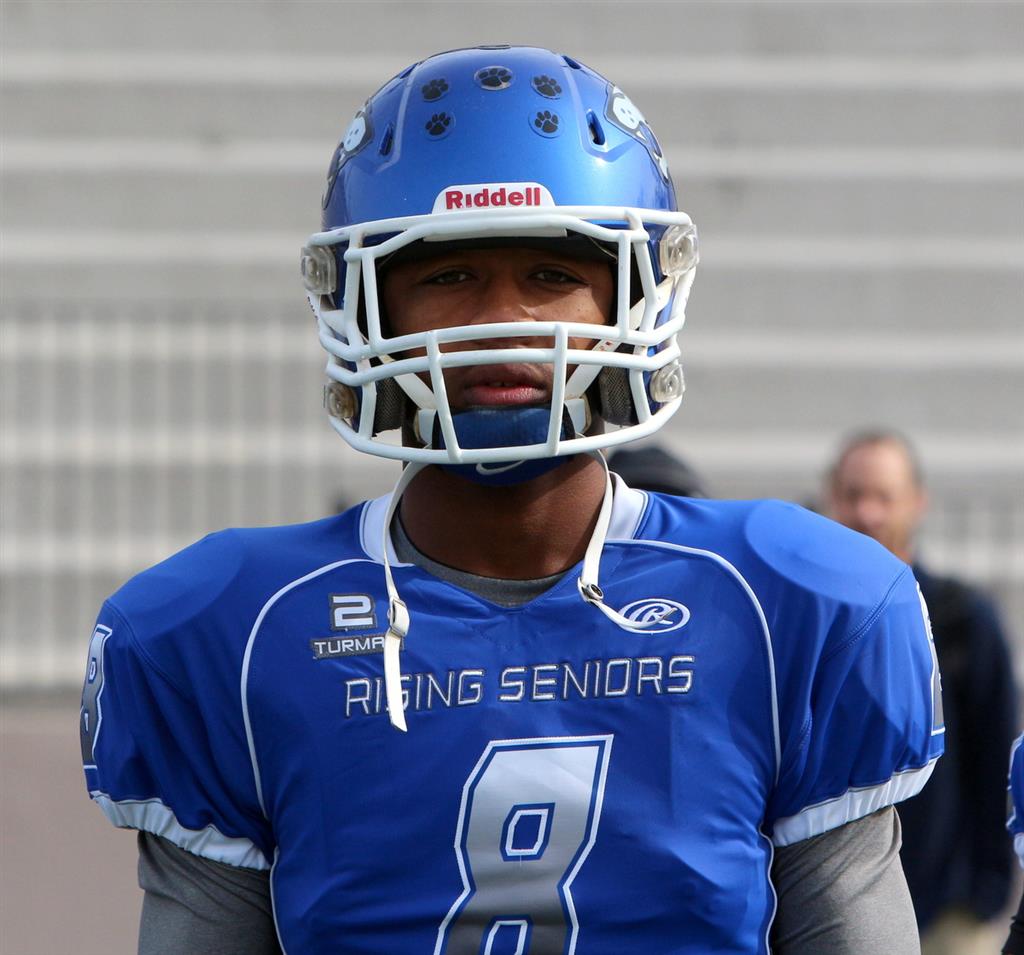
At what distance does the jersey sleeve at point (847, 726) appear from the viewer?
6.15 ft

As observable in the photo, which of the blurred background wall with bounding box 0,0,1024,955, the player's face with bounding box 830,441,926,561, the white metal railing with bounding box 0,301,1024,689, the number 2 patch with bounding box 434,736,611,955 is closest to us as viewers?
the number 2 patch with bounding box 434,736,611,955

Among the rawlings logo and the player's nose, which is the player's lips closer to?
the player's nose

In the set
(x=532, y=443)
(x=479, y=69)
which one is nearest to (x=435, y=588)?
(x=532, y=443)

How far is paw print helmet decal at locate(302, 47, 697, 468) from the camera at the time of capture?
1.88m

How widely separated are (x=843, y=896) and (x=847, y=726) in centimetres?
17

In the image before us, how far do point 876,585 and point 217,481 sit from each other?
4909 mm

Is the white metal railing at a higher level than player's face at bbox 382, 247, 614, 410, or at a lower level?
lower

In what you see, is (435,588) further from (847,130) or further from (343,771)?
(847,130)

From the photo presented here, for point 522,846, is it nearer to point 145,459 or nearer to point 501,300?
point 501,300

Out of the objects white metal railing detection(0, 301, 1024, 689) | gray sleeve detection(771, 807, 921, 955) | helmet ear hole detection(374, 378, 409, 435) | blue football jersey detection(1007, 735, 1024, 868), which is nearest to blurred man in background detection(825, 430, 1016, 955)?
blue football jersey detection(1007, 735, 1024, 868)

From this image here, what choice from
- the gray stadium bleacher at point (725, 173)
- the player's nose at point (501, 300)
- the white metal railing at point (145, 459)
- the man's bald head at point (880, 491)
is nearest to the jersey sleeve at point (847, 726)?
the player's nose at point (501, 300)

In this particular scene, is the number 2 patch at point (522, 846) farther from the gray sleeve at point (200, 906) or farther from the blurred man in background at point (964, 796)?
the blurred man in background at point (964, 796)

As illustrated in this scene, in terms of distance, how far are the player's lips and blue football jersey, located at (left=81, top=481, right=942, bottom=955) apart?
0.62 ft

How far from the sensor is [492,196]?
6.29ft
